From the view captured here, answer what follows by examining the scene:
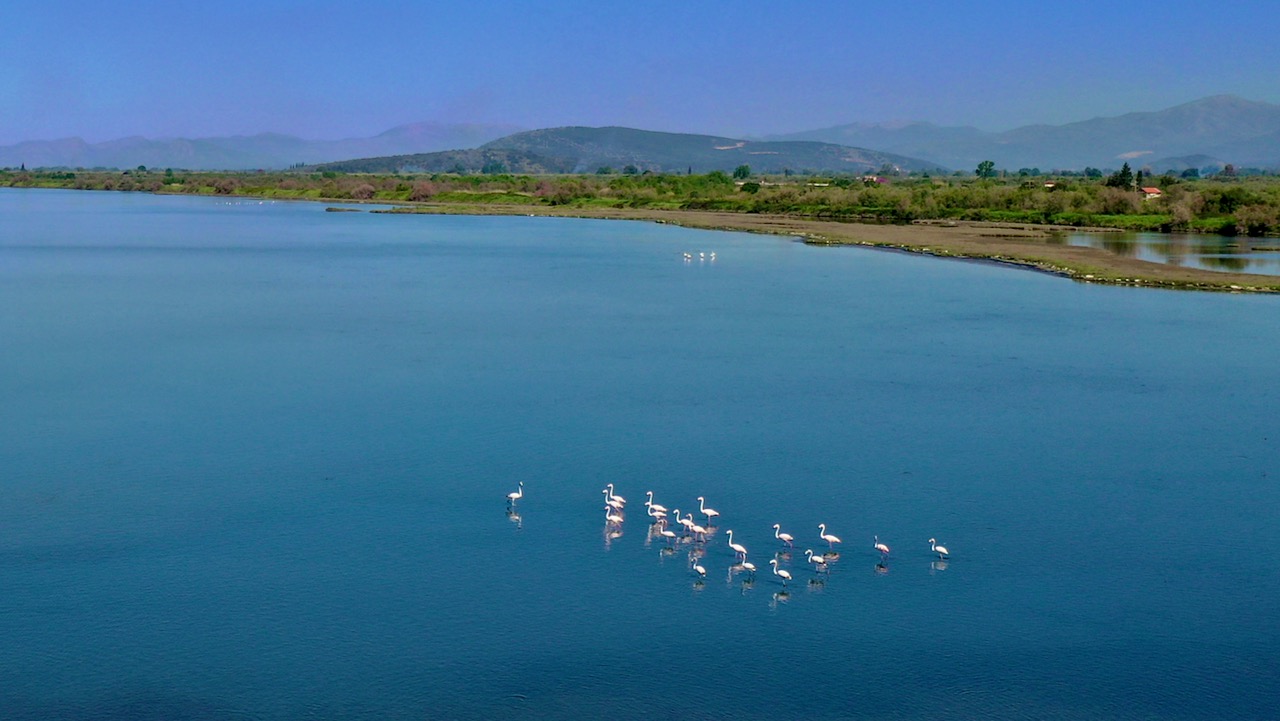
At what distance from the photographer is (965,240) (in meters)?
62.8

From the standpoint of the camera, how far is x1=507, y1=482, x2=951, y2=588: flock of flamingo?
14.9 metres

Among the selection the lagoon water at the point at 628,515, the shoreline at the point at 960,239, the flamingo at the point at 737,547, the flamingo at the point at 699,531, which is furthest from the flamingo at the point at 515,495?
the shoreline at the point at 960,239

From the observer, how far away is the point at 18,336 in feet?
99.3

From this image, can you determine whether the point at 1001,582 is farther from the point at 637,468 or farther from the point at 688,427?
the point at 688,427

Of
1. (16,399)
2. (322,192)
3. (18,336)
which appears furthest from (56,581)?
(322,192)

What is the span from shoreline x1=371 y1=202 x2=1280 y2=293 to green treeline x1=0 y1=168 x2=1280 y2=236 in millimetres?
3320

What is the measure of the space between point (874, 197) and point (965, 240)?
28.3 meters

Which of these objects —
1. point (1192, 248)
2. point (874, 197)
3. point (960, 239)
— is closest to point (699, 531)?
point (1192, 248)

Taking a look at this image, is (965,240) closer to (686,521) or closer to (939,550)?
(939,550)

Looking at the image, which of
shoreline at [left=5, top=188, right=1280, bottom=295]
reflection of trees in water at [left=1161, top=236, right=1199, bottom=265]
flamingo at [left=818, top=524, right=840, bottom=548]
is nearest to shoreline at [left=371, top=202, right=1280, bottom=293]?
shoreline at [left=5, top=188, right=1280, bottom=295]

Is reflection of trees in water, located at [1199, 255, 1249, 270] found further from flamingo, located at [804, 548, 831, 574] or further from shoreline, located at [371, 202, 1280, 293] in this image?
flamingo, located at [804, 548, 831, 574]

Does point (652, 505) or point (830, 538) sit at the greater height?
point (652, 505)

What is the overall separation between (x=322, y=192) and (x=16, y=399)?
106105 millimetres

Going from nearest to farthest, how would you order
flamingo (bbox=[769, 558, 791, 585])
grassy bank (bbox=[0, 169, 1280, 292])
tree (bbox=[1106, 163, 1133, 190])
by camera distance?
flamingo (bbox=[769, 558, 791, 585])
grassy bank (bbox=[0, 169, 1280, 292])
tree (bbox=[1106, 163, 1133, 190])
